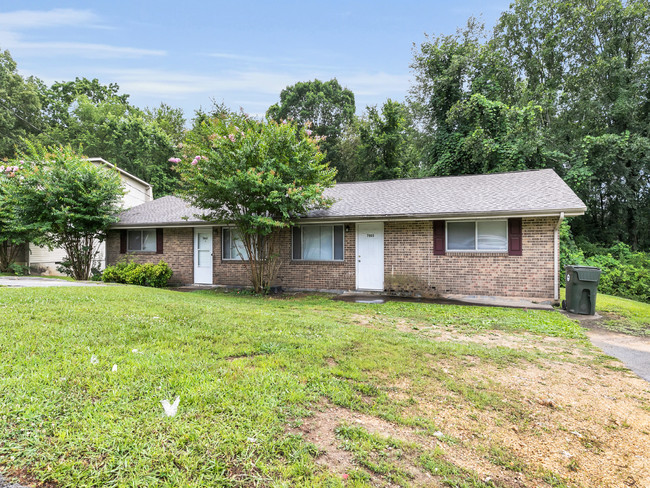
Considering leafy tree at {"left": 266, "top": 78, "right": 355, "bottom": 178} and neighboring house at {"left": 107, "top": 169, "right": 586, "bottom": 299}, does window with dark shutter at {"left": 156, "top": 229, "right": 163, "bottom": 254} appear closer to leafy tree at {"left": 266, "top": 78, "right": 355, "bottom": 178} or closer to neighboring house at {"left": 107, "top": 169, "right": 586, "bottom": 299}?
neighboring house at {"left": 107, "top": 169, "right": 586, "bottom": 299}

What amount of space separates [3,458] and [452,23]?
25.8 m

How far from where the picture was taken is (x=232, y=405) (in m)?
2.62

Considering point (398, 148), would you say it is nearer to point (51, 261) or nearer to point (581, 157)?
point (581, 157)

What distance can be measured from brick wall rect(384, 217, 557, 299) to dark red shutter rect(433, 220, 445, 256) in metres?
0.12

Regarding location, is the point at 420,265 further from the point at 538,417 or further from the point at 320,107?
the point at 320,107

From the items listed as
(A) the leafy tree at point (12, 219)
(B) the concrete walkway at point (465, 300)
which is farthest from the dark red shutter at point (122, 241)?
(B) the concrete walkway at point (465, 300)

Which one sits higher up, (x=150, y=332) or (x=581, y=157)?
(x=581, y=157)

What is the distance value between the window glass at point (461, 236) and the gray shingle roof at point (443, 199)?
577 mm

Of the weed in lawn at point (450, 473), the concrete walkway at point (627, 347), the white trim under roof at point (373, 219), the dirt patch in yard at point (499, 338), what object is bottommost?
the concrete walkway at point (627, 347)

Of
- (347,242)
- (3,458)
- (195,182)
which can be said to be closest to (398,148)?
(347,242)

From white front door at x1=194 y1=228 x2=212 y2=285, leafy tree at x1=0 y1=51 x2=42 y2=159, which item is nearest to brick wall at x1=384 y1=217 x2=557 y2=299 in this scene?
white front door at x1=194 y1=228 x2=212 y2=285

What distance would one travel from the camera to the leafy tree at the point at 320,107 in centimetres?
3045

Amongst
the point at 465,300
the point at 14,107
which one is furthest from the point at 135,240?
the point at 14,107

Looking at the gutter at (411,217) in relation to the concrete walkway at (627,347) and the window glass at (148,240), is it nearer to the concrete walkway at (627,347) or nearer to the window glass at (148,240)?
the window glass at (148,240)
